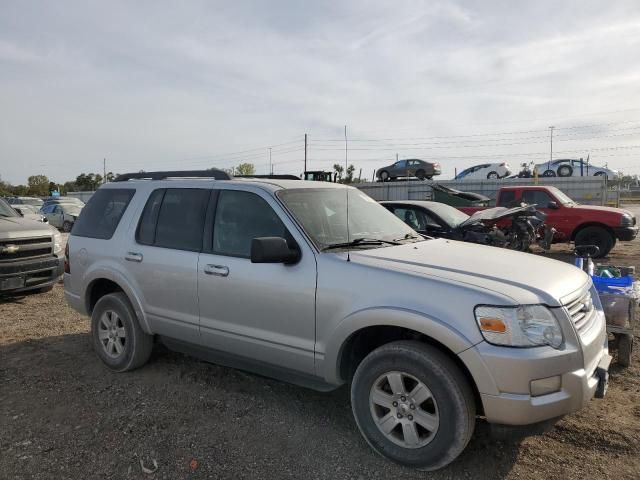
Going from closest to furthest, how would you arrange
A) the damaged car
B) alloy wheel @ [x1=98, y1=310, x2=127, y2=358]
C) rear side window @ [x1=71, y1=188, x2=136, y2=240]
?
alloy wheel @ [x1=98, y1=310, x2=127, y2=358]
rear side window @ [x1=71, y1=188, x2=136, y2=240]
the damaged car

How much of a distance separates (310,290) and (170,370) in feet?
6.82

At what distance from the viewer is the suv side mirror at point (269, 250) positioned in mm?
3207

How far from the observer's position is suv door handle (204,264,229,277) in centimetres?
376

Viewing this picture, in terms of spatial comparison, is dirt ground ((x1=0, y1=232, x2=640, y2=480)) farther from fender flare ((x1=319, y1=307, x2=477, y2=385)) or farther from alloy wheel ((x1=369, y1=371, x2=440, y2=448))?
fender flare ((x1=319, y1=307, x2=477, y2=385))

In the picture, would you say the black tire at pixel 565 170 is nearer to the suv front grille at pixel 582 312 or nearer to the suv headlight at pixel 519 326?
the suv front grille at pixel 582 312

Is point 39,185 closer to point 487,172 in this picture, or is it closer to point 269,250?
point 487,172

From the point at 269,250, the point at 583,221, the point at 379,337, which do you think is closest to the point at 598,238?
the point at 583,221

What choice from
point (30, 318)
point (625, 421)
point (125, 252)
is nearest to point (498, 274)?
point (625, 421)

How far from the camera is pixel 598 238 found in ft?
39.7

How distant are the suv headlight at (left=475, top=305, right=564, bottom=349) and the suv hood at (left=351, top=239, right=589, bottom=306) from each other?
7cm

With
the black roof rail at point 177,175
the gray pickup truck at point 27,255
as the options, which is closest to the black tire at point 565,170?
the gray pickup truck at point 27,255

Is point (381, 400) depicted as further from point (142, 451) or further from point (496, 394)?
point (142, 451)

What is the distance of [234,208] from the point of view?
3.97 metres

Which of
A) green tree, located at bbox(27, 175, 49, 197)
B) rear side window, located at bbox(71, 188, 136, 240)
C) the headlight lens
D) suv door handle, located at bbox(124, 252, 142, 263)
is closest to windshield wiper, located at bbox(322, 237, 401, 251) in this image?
suv door handle, located at bbox(124, 252, 142, 263)
